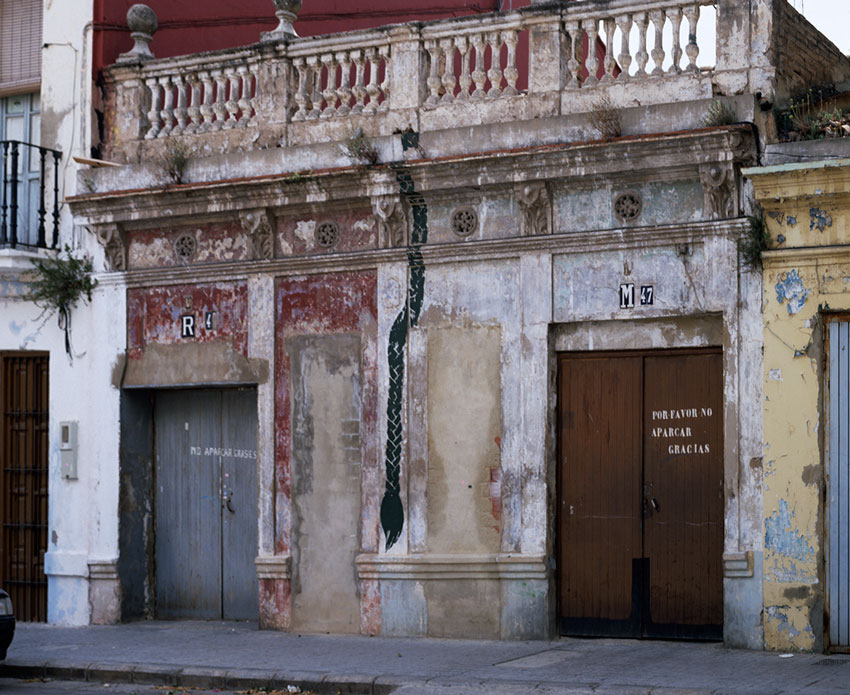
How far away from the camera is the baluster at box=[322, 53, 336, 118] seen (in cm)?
1383

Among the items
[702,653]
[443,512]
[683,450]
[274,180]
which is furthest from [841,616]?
[274,180]

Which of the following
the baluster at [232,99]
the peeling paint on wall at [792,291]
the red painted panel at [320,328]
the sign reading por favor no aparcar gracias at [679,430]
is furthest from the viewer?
the baluster at [232,99]

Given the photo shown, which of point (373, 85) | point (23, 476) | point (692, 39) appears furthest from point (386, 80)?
point (23, 476)

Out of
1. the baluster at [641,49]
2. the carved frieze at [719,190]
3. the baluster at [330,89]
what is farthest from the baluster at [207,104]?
the carved frieze at [719,190]

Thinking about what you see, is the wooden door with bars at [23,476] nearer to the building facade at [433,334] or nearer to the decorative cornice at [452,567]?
the building facade at [433,334]

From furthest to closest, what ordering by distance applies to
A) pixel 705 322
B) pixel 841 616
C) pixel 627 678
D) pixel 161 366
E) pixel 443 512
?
pixel 161 366 → pixel 443 512 → pixel 705 322 → pixel 841 616 → pixel 627 678

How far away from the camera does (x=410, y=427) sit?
13133 mm

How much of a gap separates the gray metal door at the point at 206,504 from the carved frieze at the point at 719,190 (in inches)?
199

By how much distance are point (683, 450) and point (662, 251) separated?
1.68 m

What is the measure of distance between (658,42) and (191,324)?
17.9 ft

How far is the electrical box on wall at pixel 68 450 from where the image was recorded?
1494 centimetres

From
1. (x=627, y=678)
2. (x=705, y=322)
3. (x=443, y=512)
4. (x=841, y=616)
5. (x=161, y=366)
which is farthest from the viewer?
(x=161, y=366)

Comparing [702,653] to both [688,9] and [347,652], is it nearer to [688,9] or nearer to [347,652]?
[347,652]

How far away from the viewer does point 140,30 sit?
49.0 feet
